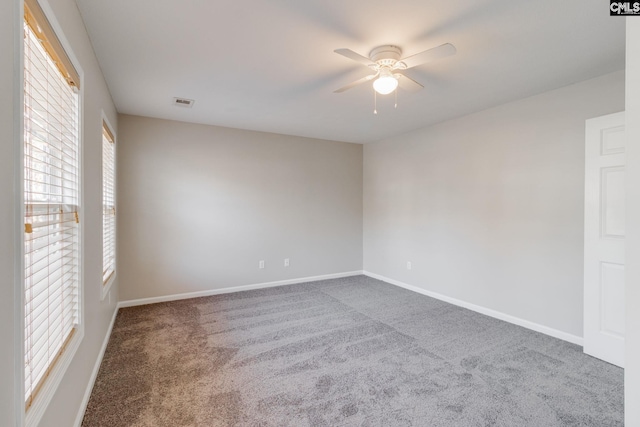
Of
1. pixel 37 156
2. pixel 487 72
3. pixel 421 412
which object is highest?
pixel 487 72

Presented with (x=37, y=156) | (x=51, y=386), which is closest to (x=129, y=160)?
(x=37, y=156)

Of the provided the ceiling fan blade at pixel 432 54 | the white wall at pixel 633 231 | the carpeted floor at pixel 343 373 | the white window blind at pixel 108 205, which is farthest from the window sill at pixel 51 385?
the ceiling fan blade at pixel 432 54

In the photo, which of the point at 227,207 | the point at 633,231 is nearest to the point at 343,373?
the point at 633,231

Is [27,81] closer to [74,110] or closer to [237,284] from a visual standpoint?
[74,110]

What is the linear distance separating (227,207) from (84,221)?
2666 mm

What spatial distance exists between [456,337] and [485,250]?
→ 122 cm

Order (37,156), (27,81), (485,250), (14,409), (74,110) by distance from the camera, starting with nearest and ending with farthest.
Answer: (14,409) < (27,81) < (37,156) < (74,110) < (485,250)

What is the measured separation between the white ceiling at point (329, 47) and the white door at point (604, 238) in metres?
0.61

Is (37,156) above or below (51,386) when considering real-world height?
above

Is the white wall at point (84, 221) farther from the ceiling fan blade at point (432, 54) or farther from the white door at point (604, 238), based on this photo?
the white door at point (604, 238)

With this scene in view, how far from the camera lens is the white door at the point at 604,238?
2.53 metres

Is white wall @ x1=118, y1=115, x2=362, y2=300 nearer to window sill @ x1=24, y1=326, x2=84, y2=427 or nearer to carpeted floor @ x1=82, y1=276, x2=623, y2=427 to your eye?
carpeted floor @ x1=82, y1=276, x2=623, y2=427

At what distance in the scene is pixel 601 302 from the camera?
2658 mm

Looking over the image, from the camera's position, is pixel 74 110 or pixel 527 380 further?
pixel 527 380
